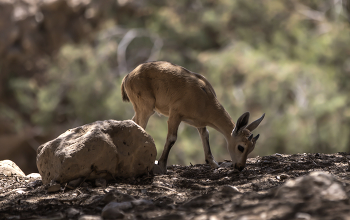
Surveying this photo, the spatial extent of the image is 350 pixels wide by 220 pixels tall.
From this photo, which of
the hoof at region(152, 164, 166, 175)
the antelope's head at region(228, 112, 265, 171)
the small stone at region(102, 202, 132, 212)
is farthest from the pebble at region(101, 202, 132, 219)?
the antelope's head at region(228, 112, 265, 171)

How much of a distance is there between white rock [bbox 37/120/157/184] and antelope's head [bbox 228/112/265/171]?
4.92ft

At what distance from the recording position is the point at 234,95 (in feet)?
48.6

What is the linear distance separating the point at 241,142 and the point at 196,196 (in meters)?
2.29

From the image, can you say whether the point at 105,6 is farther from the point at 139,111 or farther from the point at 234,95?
the point at 139,111

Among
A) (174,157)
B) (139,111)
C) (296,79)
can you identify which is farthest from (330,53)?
(139,111)

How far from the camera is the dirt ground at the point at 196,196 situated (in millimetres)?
3023

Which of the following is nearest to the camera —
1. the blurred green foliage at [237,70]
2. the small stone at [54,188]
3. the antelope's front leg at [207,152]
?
the small stone at [54,188]

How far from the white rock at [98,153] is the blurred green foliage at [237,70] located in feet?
26.5

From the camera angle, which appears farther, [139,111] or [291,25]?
[291,25]

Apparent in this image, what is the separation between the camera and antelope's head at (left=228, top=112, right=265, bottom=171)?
6.27 meters

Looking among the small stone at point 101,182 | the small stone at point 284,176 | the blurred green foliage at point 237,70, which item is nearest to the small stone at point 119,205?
the small stone at point 101,182

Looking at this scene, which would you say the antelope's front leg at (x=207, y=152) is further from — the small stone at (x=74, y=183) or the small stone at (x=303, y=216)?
the small stone at (x=303, y=216)

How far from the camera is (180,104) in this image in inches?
260

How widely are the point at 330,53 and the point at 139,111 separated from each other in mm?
10398
